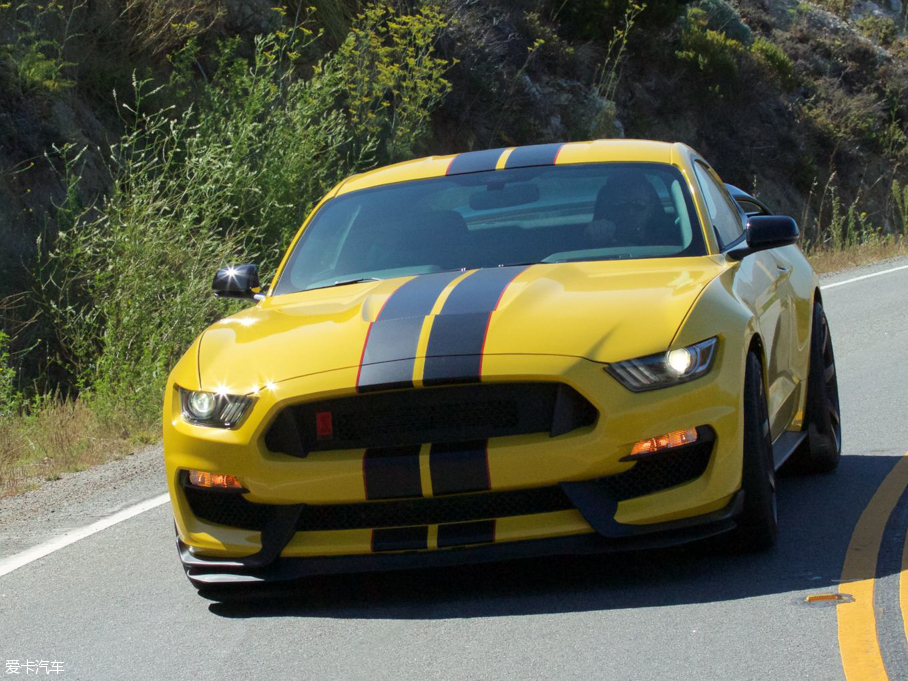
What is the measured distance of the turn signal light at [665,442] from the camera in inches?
181

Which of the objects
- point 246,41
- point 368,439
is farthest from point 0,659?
point 246,41

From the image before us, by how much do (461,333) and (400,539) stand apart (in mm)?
712

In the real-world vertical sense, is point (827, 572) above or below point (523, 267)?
below

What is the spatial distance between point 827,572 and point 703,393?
0.81m

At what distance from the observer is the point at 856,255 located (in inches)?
752

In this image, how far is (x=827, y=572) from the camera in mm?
4879

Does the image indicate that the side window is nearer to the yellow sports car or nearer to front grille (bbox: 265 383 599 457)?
the yellow sports car

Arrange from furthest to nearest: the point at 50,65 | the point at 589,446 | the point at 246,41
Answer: the point at 246,41, the point at 50,65, the point at 589,446

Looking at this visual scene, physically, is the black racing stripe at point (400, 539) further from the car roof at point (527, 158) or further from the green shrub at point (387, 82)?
the green shrub at point (387, 82)

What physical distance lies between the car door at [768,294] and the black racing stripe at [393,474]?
1.51 m

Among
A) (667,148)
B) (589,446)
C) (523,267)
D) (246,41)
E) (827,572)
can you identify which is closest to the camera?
(589,446)

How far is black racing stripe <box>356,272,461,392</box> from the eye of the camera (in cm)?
464

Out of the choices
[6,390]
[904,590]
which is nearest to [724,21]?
[6,390]

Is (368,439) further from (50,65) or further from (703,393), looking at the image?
(50,65)
